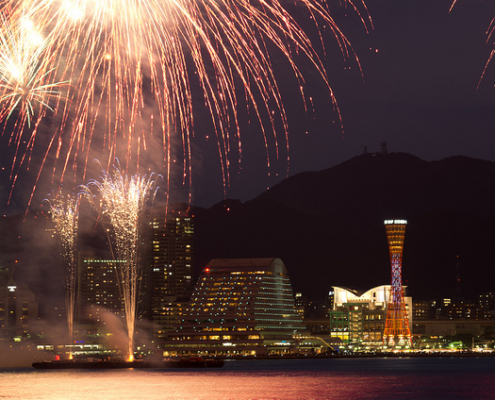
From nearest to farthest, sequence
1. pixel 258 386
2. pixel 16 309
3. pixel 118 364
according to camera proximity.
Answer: pixel 258 386 < pixel 118 364 < pixel 16 309

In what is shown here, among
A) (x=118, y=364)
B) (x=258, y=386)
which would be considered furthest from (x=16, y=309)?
(x=258, y=386)

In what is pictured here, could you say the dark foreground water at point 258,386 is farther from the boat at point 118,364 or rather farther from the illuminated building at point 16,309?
the illuminated building at point 16,309

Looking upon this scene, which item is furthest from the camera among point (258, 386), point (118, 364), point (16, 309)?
point (16, 309)

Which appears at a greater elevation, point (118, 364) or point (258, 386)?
point (118, 364)


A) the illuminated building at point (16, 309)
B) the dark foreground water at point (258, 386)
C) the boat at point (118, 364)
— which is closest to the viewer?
the dark foreground water at point (258, 386)

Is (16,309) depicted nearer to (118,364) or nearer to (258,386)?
(118,364)

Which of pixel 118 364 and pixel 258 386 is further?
pixel 118 364

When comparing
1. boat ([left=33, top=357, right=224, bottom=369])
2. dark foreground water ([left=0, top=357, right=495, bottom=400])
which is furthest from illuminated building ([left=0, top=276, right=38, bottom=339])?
dark foreground water ([left=0, top=357, right=495, bottom=400])

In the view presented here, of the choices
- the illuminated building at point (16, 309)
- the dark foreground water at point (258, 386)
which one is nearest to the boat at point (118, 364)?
the dark foreground water at point (258, 386)
